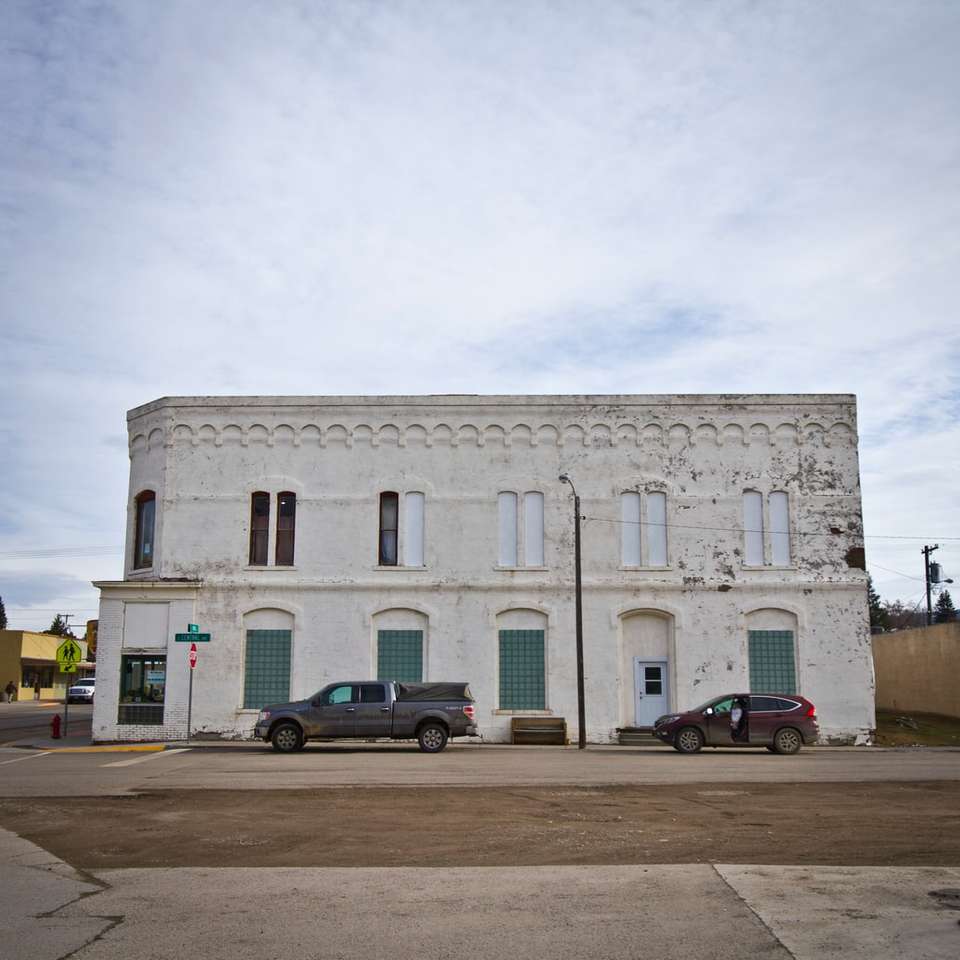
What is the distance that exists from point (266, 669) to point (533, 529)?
28.7ft

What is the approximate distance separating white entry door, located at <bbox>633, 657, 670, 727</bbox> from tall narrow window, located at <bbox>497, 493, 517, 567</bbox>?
4.70 metres

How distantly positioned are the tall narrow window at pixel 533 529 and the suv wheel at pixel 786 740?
28.3ft

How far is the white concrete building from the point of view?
30422 millimetres

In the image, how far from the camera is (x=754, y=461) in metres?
31.5

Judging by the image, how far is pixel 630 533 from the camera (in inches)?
1229

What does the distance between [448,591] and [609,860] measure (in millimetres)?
20445

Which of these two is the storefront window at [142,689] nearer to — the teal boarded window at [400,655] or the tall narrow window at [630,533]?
the teal boarded window at [400,655]

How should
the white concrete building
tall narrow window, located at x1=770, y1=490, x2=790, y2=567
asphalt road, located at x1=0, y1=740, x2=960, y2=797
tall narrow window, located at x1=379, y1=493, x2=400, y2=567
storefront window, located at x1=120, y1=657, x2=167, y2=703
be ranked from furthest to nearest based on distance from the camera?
1. tall narrow window, located at x1=379, y1=493, x2=400, y2=567
2. tall narrow window, located at x1=770, y1=490, x2=790, y2=567
3. the white concrete building
4. storefront window, located at x1=120, y1=657, x2=167, y2=703
5. asphalt road, located at x1=0, y1=740, x2=960, y2=797

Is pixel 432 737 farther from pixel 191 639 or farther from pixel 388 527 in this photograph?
pixel 191 639

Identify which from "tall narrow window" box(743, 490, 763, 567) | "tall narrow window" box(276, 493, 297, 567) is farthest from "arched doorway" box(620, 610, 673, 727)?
"tall narrow window" box(276, 493, 297, 567)

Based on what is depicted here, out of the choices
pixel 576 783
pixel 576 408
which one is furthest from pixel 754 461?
pixel 576 783

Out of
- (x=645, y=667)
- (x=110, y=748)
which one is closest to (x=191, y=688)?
(x=110, y=748)

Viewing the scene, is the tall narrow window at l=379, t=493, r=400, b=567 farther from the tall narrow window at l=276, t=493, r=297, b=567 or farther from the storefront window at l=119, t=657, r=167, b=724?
the storefront window at l=119, t=657, r=167, b=724

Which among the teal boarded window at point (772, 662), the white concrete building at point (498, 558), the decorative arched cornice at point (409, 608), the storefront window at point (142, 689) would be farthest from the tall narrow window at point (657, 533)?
the storefront window at point (142, 689)
